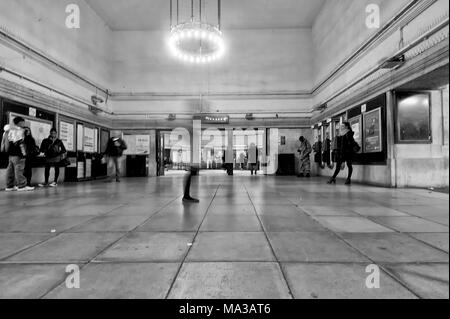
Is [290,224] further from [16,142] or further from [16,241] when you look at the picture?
[16,142]

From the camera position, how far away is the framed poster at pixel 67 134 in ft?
29.2

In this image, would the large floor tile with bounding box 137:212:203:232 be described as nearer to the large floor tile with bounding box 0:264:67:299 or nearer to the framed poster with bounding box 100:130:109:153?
the large floor tile with bounding box 0:264:67:299

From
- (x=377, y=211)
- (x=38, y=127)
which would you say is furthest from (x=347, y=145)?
(x=38, y=127)

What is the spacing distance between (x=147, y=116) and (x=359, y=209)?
1107cm

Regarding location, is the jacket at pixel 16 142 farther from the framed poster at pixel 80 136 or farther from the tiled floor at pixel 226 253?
the framed poster at pixel 80 136

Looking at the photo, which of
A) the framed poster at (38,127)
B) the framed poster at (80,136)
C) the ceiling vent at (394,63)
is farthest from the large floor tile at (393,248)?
the framed poster at (80,136)

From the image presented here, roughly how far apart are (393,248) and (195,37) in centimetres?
913

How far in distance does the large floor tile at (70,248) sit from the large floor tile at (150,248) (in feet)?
0.35

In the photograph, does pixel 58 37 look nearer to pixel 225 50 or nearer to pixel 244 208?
pixel 225 50

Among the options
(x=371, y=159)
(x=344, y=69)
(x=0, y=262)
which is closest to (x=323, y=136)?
(x=344, y=69)

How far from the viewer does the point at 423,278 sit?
1398 millimetres

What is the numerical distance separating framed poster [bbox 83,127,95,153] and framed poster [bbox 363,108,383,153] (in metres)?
9.70

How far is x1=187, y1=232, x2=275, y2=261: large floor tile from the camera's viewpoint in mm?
1767

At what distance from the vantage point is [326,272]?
150cm
